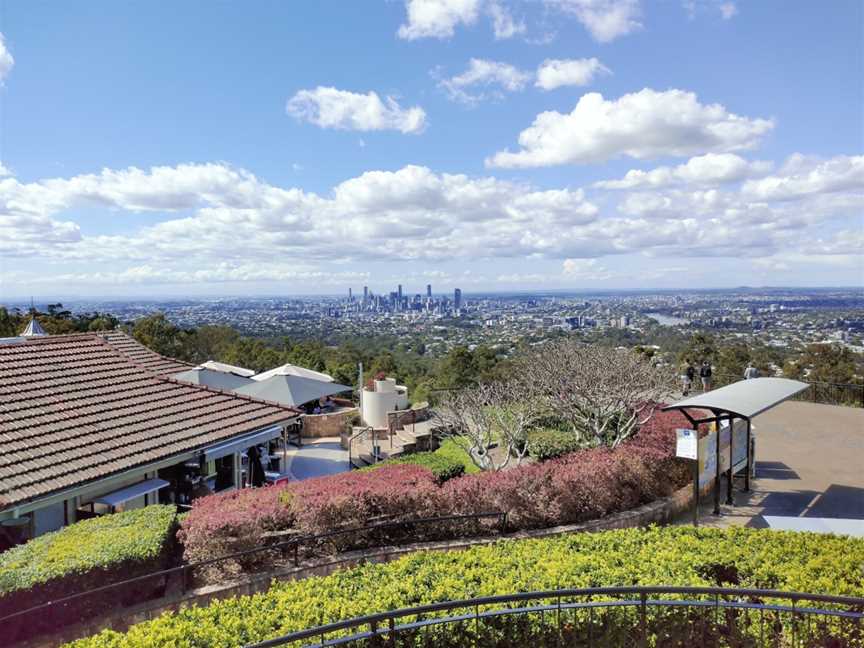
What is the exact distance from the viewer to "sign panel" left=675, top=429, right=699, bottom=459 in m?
8.82

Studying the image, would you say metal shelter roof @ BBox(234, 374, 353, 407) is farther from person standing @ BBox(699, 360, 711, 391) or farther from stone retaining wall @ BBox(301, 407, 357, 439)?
person standing @ BBox(699, 360, 711, 391)

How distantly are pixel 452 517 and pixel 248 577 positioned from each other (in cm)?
279

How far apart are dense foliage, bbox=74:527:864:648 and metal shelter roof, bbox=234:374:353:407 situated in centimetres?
1048

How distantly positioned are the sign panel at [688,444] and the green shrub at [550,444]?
11.4 feet

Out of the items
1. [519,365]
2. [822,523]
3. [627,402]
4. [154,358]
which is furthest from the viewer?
[519,365]

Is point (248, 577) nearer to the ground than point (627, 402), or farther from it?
nearer to the ground

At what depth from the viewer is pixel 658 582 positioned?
5.46 m

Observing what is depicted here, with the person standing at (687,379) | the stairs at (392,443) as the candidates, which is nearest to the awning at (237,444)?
the stairs at (392,443)

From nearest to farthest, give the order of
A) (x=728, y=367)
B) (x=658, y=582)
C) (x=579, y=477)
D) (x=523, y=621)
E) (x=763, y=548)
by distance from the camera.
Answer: (x=523, y=621) → (x=658, y=582) → (x=763, y=548) → (x=579, y=477) → (x=728, y=367)

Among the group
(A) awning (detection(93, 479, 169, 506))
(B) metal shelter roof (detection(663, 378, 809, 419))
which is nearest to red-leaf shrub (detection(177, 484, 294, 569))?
(A) awning (detection(93, 479, 169, 506))

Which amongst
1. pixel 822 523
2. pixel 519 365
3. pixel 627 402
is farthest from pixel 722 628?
pixel 519 365

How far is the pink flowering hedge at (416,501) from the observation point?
280 inches

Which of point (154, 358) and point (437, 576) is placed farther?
point (154, 358)

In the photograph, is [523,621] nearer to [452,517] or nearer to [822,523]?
[452,517]
